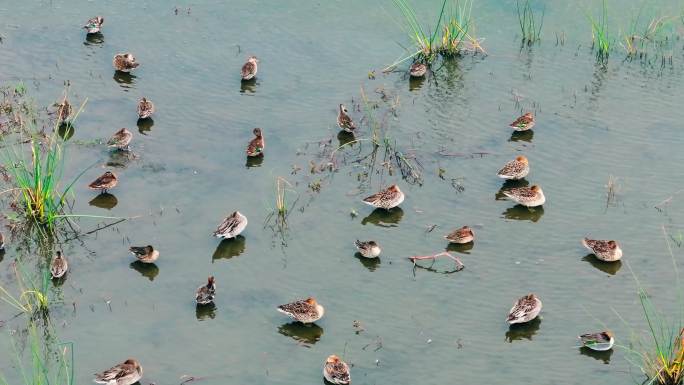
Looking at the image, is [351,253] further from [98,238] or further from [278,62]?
[278,62]

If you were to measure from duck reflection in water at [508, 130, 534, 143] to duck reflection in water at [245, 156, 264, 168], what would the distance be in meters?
4.60

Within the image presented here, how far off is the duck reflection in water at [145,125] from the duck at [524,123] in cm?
674

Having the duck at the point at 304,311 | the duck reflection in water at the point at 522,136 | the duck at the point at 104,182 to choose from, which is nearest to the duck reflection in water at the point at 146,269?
the duck at the point at 104,182

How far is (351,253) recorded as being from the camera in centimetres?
1747

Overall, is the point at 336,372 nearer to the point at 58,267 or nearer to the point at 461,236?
the point at 461,236

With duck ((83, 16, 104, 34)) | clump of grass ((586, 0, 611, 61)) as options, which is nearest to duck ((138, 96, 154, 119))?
duck ((83, 16, 104, 34))

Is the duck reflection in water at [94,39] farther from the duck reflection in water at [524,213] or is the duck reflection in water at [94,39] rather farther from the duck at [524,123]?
the duck reflection in water at [524,213]

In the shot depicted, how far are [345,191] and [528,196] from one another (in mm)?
3077

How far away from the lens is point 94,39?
24.1 m

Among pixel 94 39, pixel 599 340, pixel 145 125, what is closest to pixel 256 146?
pixel 145 125

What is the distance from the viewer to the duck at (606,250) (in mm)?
17109

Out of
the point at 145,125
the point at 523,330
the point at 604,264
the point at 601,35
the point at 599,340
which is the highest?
the point at 601,35

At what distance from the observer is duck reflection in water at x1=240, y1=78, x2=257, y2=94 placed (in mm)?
22281

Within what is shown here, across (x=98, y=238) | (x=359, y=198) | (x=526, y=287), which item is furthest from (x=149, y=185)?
(x=526, y=287)
